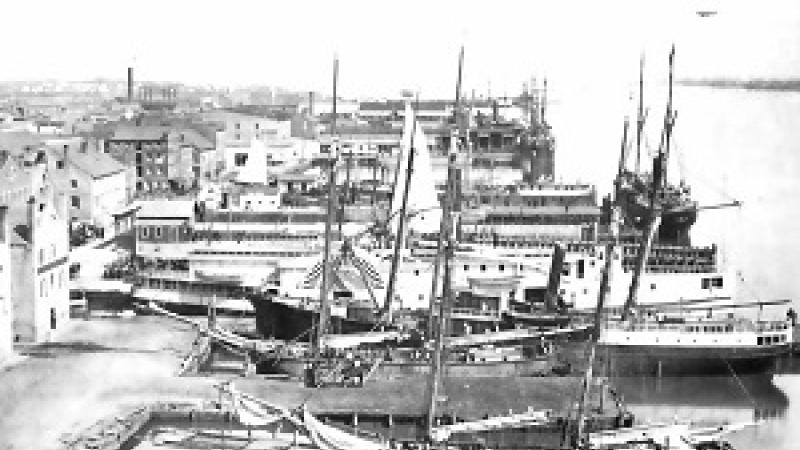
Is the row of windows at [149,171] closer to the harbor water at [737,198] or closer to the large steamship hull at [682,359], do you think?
the harbor water at [737,198]

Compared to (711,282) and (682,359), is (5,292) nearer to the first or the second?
(682,359)

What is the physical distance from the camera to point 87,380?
2977cm

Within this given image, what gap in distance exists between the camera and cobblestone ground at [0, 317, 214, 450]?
25.8 meters

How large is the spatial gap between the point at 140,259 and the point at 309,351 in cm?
1547

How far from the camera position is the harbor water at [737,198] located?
110ft

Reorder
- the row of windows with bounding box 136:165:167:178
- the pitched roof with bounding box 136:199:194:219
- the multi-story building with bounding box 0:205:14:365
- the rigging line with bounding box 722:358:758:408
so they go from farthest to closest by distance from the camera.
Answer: the row of windows with bounding box 136:165:167:178, the pitched roof with bounding box 136:199:194:219, the rigging line with bounding box 722:358:758:408, the multi-story building with bounding box 0:205:14:365

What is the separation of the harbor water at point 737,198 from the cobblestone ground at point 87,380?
14.9m

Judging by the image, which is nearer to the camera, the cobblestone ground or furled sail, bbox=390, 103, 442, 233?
the cobblestone ground

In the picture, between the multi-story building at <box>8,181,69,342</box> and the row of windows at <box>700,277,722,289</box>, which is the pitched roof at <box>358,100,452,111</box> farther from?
the multi-story building at <box>8,181,69,342</box>

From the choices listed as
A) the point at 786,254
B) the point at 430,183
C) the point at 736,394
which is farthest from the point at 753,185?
the point at 736,394

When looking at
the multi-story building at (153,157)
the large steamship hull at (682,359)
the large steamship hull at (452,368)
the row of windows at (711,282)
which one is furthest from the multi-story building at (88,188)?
the row of windows at (711,282)

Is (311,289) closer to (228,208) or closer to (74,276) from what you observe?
(74,276)

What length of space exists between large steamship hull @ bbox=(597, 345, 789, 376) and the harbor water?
0.38 m

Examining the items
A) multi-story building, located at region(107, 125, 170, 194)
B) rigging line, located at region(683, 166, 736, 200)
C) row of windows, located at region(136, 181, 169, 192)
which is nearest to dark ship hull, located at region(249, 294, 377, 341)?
multi-story building, located at region(107, 125, 170, 194)
